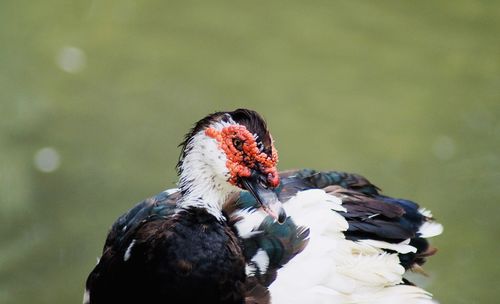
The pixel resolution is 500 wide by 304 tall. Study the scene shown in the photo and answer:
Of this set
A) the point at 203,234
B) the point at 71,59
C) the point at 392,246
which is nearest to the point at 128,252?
the point at 203,234

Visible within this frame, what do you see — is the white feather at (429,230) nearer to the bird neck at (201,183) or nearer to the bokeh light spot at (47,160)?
the bird neck at (201,183)

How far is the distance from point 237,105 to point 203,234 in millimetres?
1916

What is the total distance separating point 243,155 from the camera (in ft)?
8.46

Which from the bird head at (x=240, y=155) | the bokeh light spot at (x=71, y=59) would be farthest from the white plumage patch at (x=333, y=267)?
the bokeh light spot at (x=71, y=59)

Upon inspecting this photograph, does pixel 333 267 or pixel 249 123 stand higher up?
pixel 249 123

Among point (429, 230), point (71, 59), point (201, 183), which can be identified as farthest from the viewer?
point (71, 59)

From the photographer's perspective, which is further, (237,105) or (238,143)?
(237,105)

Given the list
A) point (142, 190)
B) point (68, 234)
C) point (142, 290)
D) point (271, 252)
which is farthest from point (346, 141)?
point (142, 290)

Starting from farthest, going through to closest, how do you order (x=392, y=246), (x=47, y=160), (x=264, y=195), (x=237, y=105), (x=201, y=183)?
(x=237, y=105), (x=47, y=160), (x=392, y=246), (x=201, y=183), (x=264, y=195)

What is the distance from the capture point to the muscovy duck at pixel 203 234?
2535mm

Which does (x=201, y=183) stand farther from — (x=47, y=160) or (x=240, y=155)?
(x=47, y=160)

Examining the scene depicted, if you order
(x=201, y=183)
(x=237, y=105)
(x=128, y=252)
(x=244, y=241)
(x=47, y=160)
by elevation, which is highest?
(x=237, y=105)

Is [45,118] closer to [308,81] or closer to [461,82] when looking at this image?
[308,81]

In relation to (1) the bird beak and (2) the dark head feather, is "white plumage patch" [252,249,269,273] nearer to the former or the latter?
(1) the bird beak
